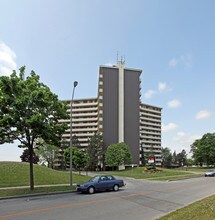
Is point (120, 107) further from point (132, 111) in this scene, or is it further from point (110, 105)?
point (132, 111)

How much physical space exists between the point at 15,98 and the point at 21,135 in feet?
9.73

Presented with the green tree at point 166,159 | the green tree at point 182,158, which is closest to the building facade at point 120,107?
the green tree at point 166,159

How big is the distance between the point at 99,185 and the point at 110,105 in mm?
73280

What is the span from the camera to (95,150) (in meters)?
87.8

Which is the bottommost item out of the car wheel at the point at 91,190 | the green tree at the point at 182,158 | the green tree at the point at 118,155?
the green tree at the point at 182,158

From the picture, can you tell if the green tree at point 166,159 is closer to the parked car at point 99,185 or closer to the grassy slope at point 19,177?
the grassy slope at point 19,177

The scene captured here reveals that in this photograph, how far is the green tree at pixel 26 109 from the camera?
17.4 m

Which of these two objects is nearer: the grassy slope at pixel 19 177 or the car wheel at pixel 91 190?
the car wheel at pixel 91 190

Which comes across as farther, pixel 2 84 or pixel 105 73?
pixel 105 73

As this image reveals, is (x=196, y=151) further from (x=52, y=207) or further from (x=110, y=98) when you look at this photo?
(x=52, y=207)

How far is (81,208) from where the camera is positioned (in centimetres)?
1178

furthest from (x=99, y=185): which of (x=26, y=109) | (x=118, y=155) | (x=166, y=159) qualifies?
(x=166, y=159)

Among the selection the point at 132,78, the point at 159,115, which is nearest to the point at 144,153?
the point at 159,115

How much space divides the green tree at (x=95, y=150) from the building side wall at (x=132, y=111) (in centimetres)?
918
